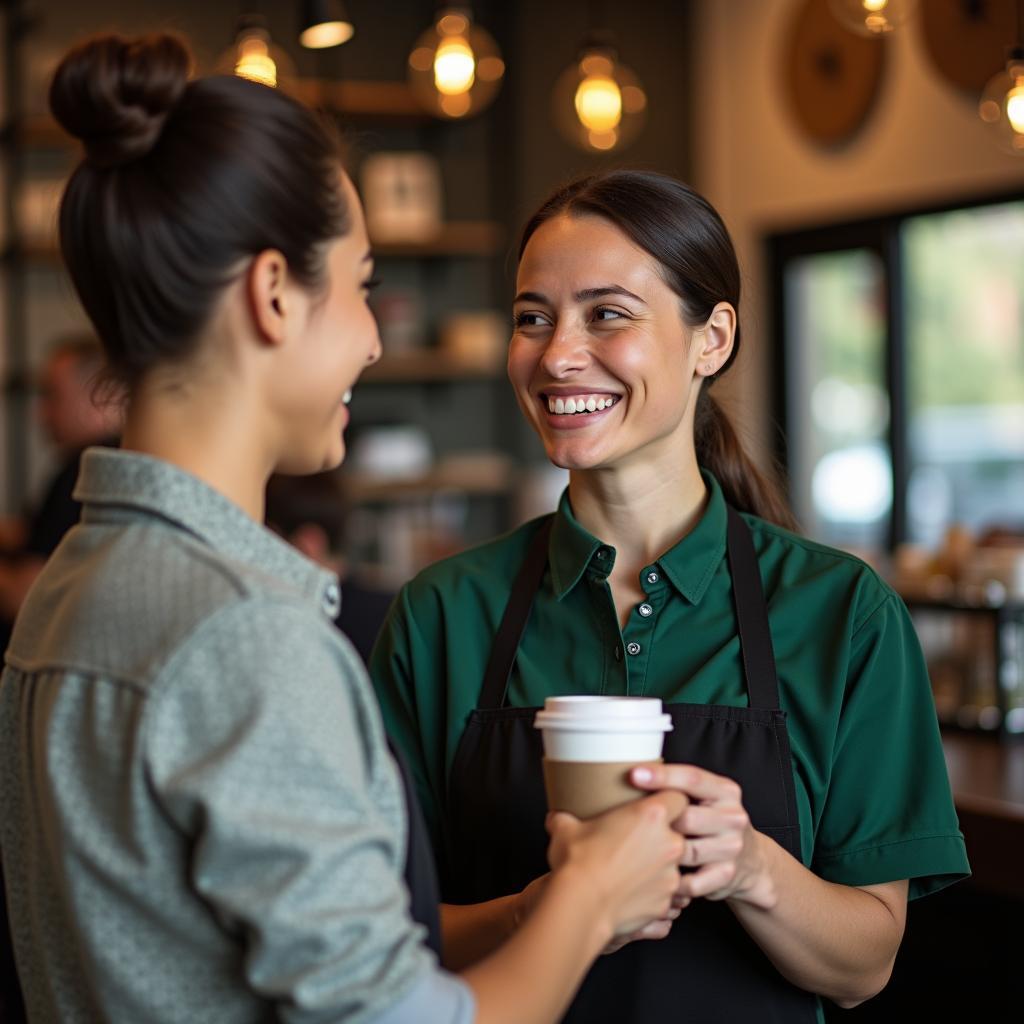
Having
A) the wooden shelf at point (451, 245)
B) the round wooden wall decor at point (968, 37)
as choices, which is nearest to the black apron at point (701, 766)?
the round wooden wall decor at point (968, 37)

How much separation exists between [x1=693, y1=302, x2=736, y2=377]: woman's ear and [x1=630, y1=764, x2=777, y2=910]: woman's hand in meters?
0.64

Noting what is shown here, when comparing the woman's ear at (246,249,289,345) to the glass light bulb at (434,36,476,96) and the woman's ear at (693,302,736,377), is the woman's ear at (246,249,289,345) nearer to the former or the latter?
the woman's ear at (693,302,736,377)

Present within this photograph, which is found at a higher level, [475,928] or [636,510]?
[636,510]

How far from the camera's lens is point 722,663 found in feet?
5.23

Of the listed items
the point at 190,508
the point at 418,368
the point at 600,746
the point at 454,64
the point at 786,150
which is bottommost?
the point at 600,746

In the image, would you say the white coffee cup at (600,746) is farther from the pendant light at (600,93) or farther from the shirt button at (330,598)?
the pendant light at (600,93)

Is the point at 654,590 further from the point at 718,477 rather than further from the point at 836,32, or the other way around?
the point at 836,32

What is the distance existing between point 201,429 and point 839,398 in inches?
211

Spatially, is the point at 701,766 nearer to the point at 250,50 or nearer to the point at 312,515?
the point at 312,515

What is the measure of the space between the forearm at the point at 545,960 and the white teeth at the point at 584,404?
26.9 inches

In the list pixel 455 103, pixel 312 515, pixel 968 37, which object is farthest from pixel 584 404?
pixel 968 37

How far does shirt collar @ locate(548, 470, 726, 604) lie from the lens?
1.65 metres

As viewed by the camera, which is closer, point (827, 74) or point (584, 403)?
point (584, 403)

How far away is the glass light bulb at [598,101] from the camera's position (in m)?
4.14
